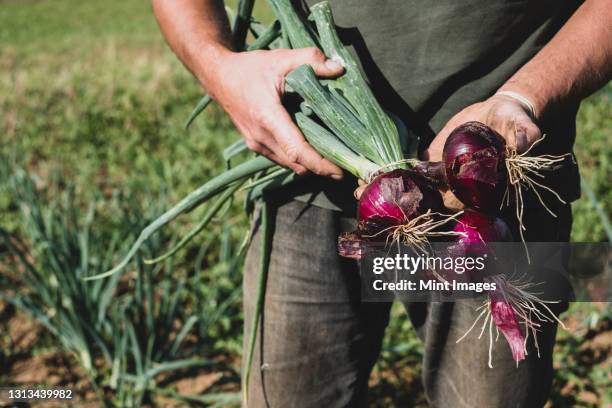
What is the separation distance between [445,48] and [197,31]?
0.47 m

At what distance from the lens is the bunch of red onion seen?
2.90 ft

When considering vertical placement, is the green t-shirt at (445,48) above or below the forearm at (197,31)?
below

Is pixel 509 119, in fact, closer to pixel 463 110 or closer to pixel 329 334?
pixel 463 110

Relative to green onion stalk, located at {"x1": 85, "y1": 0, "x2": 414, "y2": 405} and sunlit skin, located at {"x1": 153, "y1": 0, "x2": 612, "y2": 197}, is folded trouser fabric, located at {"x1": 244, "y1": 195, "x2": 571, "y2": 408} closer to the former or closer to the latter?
green onion stalk, located at {"x1": 85, "y1": 0, "x2": 414, "y2": 405}

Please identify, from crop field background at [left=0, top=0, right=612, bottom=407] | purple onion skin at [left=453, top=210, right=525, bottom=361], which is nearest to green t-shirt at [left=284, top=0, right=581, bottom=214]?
purple onion skin at [left=453, top=210, right=525, bottom=361]

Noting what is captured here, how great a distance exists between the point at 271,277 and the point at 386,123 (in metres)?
0.44

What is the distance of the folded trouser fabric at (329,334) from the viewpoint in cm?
→ 119

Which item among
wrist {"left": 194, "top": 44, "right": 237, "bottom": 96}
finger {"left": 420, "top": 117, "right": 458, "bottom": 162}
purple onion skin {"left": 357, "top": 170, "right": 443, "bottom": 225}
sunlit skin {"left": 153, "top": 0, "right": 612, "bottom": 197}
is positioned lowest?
purple onion skin {"left": 357, "top": 170, "right": 443, "bottom": 225}

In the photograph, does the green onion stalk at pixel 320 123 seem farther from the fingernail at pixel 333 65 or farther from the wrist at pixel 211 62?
the wrist at pixel 211 62

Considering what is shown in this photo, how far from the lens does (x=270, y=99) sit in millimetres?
1067

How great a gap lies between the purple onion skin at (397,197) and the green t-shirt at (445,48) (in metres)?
0.27

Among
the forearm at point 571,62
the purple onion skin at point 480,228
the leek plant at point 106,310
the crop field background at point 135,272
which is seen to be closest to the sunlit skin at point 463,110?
the forearm at point 571,62

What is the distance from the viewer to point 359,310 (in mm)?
1293

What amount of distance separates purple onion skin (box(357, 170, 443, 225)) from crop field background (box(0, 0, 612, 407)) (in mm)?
849
